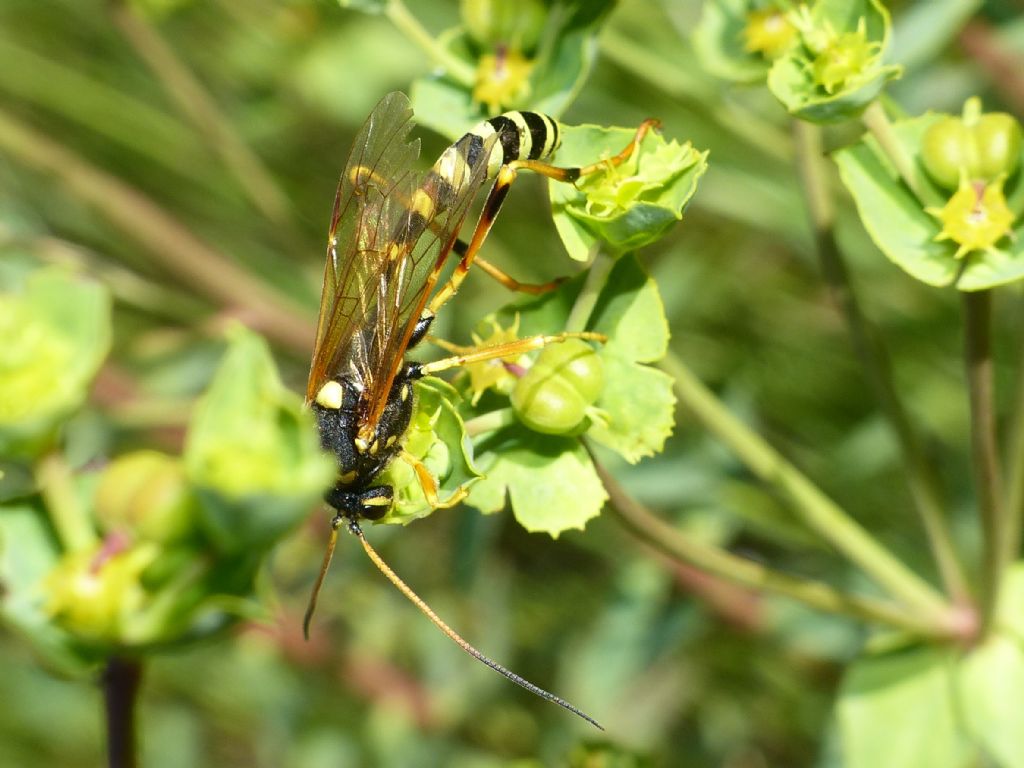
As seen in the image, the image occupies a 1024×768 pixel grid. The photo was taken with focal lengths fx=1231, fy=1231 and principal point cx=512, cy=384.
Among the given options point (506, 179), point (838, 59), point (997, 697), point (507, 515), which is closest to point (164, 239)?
point (507, 515)

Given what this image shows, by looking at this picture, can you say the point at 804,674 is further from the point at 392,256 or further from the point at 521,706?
the point at 392,256

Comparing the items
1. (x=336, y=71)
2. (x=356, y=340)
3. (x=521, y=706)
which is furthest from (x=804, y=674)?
(x=336, y=71)

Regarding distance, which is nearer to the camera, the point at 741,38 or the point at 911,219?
the point at 911,219

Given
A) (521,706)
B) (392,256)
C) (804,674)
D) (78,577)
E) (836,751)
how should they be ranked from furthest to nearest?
(521,706)
(804,674)
(836,751)
(392,256)
(78,577)

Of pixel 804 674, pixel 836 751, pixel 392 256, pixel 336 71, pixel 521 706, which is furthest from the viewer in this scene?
pixel 336 71

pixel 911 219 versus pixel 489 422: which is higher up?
pixel 911 219

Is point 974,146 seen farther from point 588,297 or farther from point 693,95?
point 693,95
